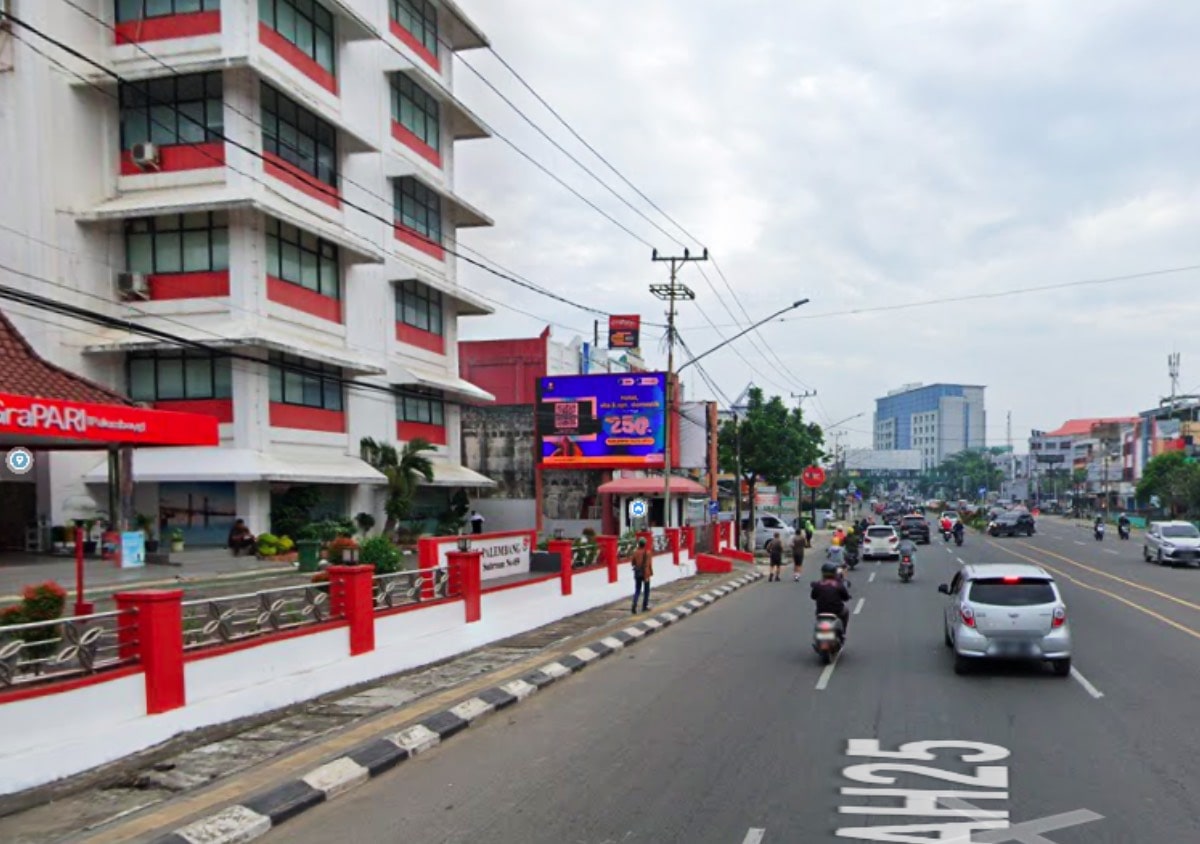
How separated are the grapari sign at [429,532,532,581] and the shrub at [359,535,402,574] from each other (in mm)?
841

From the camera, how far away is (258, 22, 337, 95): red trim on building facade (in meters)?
29.6

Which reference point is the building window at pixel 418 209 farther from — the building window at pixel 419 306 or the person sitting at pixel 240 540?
the person sitting at pixel 240 540

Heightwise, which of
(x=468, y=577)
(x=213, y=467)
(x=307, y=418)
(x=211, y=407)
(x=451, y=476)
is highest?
(x=211, y=407)

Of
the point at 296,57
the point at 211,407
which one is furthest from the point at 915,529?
the point at 296,57

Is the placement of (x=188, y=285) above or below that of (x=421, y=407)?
above

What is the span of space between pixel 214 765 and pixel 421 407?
3211 cm

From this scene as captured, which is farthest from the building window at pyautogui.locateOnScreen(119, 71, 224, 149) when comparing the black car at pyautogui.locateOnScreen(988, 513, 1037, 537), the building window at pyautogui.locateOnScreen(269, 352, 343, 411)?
the black car at pyautogui.locateOnScreen(988, 513, 1037, 537)

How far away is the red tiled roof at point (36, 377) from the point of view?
1925 centimetres

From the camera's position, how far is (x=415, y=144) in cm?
3934

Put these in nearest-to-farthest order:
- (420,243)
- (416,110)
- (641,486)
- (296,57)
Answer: (296,57)
(416,110)
(420,243)
(641,486)

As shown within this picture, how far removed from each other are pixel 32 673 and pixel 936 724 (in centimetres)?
870

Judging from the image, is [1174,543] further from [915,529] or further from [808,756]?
[808,756]

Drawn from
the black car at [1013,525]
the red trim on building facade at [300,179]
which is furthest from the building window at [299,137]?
the black car at [1013,525]

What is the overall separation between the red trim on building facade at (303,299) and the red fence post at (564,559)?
13.8 metres
